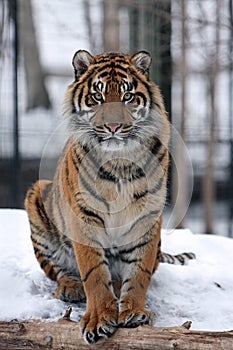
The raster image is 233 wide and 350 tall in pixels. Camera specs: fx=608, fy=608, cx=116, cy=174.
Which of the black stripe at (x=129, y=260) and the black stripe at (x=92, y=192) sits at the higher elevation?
the black stripe at (x=92, y=192)

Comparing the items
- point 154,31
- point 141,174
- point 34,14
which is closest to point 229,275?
point 141,174

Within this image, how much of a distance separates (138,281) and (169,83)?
3.53 m

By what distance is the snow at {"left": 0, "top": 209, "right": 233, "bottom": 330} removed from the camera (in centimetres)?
278

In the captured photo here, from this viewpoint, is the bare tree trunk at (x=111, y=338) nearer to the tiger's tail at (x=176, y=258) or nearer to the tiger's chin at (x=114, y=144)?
the tiger's chin at (x=114, y=144)

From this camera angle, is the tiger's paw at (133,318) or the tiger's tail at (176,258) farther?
the tiger's tail at (176,258)

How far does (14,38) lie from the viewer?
5930 mm

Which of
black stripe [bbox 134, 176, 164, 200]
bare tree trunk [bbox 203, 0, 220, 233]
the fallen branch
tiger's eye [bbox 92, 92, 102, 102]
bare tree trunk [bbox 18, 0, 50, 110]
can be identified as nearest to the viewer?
the fallen branch

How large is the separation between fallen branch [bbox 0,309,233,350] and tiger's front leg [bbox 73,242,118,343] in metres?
0.05

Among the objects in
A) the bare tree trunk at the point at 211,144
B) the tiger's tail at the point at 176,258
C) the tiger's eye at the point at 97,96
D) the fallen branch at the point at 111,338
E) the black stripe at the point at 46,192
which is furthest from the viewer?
the bare tree trunk at the point at 211,144

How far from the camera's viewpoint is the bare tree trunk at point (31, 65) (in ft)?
31.3

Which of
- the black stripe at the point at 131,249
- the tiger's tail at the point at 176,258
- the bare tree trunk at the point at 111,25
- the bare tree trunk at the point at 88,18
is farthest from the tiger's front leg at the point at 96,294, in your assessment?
the bare tree trunk at the point at 88,18

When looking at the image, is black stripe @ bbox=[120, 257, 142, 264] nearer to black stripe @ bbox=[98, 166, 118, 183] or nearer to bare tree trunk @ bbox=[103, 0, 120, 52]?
black stripe @ bbox=[98, 166, 118, 183]

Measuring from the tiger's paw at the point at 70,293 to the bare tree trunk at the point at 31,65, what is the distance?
6807mm

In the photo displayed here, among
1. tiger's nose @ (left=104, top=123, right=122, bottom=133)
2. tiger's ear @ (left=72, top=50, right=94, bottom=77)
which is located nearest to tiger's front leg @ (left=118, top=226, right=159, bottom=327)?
tiger's nose @ (left=104, top=123, right=122, bottom=133)
